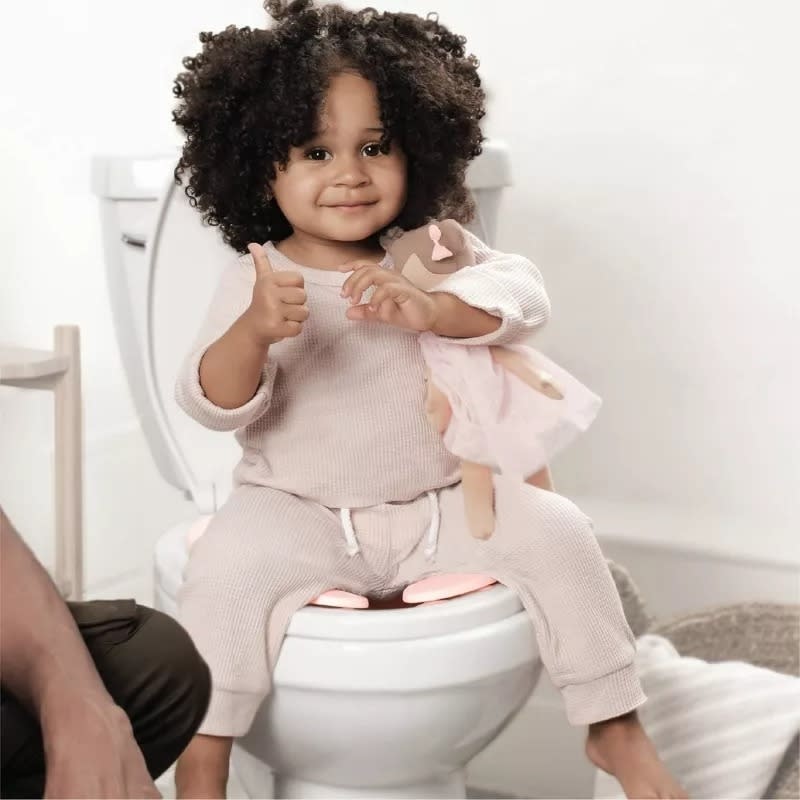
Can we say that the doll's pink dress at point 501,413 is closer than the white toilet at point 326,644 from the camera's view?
No

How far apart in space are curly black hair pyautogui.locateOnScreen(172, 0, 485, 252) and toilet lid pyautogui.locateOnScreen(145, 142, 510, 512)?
0.13 feet

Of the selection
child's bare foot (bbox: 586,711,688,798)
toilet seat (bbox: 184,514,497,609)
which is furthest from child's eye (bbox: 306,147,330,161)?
child's bare foot (bbox: 586,711,688,798)

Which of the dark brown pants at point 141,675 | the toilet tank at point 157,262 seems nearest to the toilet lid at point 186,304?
the toilet tank at point 157,262

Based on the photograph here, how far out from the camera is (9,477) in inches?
60.4

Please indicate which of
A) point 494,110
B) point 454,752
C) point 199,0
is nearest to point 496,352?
point 454,752

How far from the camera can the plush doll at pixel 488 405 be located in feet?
3.26

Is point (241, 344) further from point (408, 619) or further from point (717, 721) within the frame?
point (717, 721)

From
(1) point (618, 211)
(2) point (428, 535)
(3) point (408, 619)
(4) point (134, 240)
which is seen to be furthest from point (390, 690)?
(1) point (618, 211)

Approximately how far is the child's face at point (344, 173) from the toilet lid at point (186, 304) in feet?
0.44

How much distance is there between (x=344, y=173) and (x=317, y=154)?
0.03 meters

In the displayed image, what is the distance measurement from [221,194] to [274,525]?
10.5 inches

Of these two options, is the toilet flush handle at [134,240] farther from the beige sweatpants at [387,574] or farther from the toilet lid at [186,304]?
the beige sweatpants at [387,574]

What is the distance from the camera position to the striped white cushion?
1189 mm

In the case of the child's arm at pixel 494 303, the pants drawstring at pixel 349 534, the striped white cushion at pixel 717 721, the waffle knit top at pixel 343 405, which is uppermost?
the child's arm at pixel 494 303
